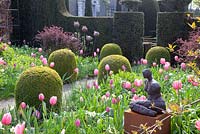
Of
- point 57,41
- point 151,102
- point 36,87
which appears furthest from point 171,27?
point 151,102

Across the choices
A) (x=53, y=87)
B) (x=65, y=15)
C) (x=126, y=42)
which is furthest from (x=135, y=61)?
(x=53, y=87)

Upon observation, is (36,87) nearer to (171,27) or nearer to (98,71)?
(98,71)

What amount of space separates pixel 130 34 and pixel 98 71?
14.1 feet

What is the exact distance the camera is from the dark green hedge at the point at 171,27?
8.85 metres

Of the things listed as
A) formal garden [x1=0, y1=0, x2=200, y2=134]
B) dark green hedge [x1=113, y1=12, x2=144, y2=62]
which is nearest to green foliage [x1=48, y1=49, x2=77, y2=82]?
formal garden [x1=0, y1=0, x2=200, y2=134]

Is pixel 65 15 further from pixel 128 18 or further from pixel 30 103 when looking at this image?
pixel 30 103

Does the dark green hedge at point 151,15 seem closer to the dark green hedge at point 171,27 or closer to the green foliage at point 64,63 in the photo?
the dark green hedge at point 171,27

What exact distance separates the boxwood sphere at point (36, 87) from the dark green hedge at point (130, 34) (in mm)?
5772

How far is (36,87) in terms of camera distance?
408cm

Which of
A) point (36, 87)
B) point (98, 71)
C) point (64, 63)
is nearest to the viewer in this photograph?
point (36, 87)

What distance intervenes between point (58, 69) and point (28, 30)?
5.61m

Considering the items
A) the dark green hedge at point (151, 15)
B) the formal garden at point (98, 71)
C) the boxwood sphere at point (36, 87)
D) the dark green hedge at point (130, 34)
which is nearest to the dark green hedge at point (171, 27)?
the formal garden at point (98, 71)

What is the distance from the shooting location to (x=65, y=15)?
35.9 feet

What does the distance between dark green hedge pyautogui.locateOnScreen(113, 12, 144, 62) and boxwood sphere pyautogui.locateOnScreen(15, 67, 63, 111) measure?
5772 mm
